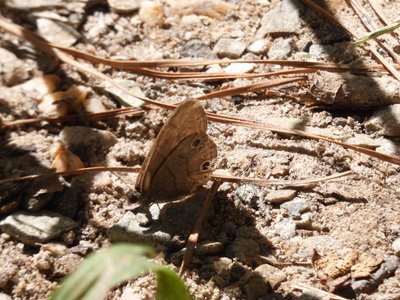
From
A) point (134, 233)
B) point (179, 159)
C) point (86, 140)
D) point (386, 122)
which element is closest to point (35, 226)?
point (134, 233)

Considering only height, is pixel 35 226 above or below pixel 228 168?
below

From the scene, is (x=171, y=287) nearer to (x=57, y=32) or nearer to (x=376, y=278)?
(x=376, y=278)

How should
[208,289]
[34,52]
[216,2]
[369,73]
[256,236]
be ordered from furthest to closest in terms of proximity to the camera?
[216,2], [34,52], [369,73], [256,236], [208,289]

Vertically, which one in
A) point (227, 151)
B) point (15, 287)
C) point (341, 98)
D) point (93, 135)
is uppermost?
point (341, 98)

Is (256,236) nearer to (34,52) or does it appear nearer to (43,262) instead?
(43,262)

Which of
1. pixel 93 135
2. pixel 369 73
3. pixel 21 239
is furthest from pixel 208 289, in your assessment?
pixel 369 73

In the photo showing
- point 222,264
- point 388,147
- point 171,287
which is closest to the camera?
point 171,287

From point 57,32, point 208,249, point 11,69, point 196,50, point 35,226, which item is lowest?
point 35,226

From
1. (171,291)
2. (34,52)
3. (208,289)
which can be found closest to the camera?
(171,291)
